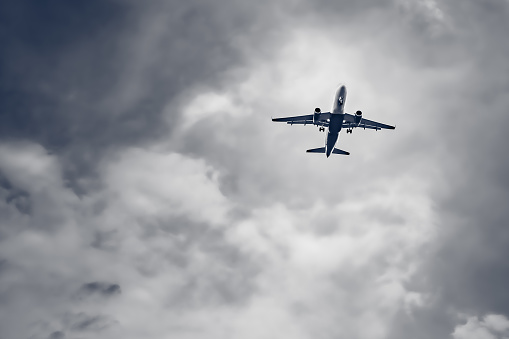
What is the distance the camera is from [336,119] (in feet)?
432

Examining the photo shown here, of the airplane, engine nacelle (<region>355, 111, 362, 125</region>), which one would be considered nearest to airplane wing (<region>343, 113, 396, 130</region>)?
the airplane

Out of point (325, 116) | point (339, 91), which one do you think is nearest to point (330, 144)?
point (325, 116)

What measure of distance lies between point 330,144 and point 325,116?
356 inches

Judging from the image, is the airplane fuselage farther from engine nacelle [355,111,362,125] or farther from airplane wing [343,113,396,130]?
engine nacelle [355,111,362,125]

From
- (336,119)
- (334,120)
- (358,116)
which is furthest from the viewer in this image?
(358,116)

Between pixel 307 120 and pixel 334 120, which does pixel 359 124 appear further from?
pixel 307 120

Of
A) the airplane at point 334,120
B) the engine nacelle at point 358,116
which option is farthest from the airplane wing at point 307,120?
the engine nacelle at point 358,116

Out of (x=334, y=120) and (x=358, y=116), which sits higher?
(x=358, y=116)

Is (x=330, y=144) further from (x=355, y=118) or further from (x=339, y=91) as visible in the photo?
(x=339, y=91)

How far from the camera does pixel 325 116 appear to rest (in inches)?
5325

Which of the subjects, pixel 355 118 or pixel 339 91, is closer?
pixel 339 91

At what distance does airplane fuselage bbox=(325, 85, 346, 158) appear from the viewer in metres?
126

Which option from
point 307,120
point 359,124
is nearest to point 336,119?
point 307,120

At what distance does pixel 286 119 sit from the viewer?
13900cm
